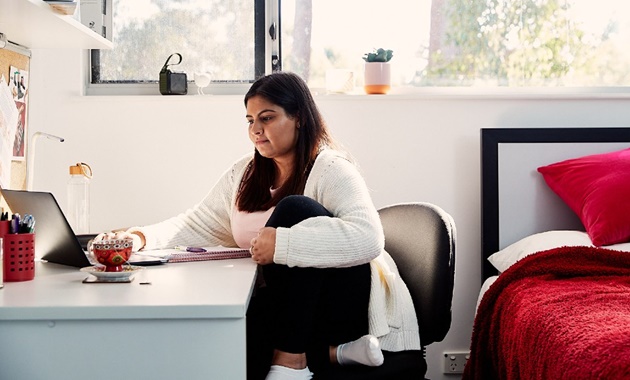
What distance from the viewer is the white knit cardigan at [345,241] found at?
160 centimetres

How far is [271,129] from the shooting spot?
209cm

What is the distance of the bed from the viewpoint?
151 cm

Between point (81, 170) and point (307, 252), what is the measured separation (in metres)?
1.07

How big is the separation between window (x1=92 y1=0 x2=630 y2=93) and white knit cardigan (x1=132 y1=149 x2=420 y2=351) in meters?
0.80

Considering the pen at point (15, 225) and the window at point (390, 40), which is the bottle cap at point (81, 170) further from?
the pen at point (15, 225)

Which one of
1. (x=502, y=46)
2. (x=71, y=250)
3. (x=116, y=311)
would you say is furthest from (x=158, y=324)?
(x=502, y=46)

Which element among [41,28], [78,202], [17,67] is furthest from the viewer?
[78,202]

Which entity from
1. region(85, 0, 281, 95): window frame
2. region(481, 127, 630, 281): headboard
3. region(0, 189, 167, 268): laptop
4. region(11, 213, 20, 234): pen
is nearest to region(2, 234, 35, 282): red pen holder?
region(11, 213, 20, 234): pen

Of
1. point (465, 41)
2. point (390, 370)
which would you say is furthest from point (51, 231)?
point (465, 41)

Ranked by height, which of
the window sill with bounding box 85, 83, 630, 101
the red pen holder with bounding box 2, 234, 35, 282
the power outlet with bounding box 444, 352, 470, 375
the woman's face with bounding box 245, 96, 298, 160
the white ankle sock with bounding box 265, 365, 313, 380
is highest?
the window sill with bounding box 85, 83, 630, 101

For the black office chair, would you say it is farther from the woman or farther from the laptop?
the laptop

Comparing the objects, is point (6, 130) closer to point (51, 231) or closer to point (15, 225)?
point (51, 231)

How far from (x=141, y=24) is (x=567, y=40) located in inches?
59.9

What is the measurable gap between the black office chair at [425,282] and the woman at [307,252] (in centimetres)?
3
